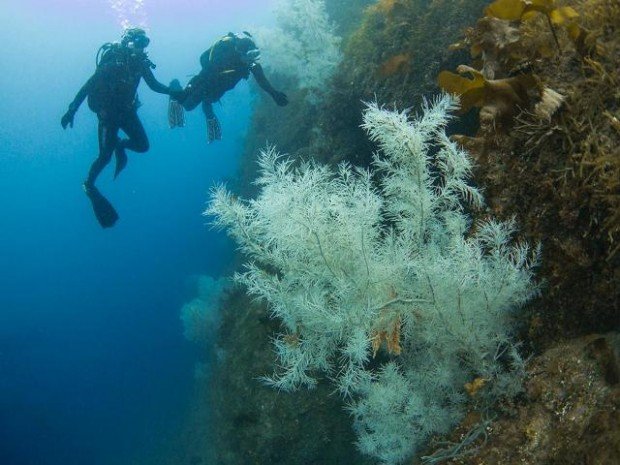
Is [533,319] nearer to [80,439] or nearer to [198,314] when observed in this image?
[198,314]

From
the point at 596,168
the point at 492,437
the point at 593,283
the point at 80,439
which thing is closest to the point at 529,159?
the point at 596,168

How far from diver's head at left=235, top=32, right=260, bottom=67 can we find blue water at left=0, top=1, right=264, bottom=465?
948cm

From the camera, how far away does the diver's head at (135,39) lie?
8.81 meters

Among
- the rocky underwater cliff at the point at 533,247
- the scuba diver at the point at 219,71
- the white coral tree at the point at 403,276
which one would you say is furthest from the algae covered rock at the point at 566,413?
the scuba diver at the point at 219,71

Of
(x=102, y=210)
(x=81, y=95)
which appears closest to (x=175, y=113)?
(x=81, y=95)

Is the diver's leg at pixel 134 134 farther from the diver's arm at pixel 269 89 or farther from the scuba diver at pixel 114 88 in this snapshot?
the diver's arm at pixel 269 89

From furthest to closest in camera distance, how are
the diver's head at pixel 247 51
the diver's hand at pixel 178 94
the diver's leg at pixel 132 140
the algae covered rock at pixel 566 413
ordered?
the diver's leg at pixel 132 140
the diver's hand at pixel 178 94
the diver's head at pixel 247 51
the algae covered rock at pixel 566 413

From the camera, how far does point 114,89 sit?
29.3 ft

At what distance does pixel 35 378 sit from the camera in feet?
135

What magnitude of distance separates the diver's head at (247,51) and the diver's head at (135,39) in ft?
6.44

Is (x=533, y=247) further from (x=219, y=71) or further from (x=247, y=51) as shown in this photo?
(x=219, y=71)

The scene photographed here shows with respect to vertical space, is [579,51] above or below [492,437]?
above

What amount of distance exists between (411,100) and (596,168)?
12.8ft

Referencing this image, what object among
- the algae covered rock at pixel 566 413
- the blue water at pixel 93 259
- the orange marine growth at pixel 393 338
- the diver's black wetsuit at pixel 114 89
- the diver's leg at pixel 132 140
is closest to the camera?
the algae covered rock at pixel 566 413
